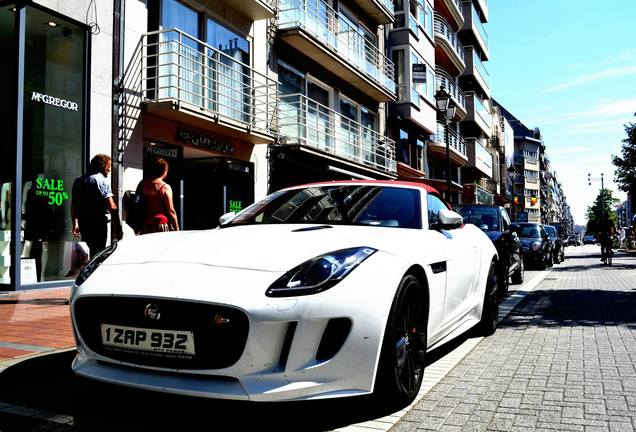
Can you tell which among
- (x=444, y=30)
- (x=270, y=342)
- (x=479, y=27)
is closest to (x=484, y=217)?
(x=270, y=342)

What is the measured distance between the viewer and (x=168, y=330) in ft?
8.91

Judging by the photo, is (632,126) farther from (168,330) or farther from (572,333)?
(168,330)

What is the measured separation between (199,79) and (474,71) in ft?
107

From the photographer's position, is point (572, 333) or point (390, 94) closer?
point (572, 333)

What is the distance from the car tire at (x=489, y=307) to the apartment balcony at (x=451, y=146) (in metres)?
25.9

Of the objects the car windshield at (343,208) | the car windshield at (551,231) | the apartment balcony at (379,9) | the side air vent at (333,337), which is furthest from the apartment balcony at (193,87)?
the car windshield at (551,231)

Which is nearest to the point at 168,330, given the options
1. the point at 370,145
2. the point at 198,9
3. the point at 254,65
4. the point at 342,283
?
the point at 342,283

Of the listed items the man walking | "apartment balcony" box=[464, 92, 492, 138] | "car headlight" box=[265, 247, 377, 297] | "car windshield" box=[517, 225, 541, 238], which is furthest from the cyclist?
"apartment balcony" box=[464, 92, 492, 138]

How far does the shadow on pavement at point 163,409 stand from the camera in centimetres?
299

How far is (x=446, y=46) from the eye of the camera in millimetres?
32938

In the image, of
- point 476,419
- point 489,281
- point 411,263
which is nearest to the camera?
point 476,419

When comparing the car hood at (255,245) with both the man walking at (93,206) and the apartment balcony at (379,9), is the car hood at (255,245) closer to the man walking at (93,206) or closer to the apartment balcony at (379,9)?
the man walking at (93,206)

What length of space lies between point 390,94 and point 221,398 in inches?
853

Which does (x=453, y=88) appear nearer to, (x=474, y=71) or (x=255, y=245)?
(x=474, y=71)
